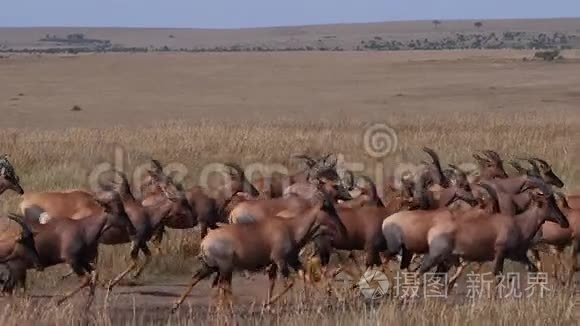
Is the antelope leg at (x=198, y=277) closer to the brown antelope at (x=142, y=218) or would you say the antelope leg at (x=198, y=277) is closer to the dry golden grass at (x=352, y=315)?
the dry golden grass at (x=352, y=315)

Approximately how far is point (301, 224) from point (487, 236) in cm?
180

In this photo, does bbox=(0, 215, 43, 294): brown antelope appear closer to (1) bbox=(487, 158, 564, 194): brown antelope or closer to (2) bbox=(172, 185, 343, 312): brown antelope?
(2) bbox=(172, 185, 343, 312): brown antelope

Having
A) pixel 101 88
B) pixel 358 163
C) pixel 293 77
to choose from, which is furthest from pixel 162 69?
pixel 358 163

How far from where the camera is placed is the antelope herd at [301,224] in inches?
434

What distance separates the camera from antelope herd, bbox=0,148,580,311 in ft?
36.2

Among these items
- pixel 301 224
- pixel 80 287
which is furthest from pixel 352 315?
pixel 80 287

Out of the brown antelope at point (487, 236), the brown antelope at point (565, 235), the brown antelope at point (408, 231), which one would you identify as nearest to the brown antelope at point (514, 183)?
the brown antelope at point (565, 235)

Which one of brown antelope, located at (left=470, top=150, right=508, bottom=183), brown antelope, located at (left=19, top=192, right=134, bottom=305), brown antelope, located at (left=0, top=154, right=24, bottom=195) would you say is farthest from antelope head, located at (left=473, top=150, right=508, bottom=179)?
brown antelope, located at (left=0, top=154, right=24, bottom=195)

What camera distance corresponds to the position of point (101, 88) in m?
54.5

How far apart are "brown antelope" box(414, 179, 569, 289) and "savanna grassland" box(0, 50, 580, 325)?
2.89 feet

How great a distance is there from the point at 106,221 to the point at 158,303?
3.16 feet

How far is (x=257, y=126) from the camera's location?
97.9 ft

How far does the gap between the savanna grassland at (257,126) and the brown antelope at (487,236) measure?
0.88 meters

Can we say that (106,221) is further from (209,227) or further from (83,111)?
(83,111)
